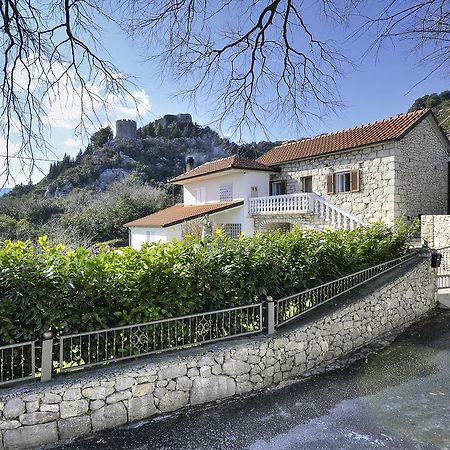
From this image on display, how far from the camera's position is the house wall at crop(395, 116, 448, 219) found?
13438mm

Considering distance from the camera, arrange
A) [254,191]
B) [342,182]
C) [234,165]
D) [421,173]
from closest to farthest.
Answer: [421,173], [342,182], [234,165], [254,191]

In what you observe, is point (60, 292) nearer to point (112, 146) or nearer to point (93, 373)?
point (93, 373)

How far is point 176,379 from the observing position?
3949 millimetres

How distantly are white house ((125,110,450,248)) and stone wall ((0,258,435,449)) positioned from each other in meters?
7.63

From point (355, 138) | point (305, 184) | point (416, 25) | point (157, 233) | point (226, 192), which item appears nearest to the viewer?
point (416, 25)

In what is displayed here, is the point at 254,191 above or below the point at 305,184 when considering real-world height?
below

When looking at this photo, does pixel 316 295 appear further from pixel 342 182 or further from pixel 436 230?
pixel 342 182

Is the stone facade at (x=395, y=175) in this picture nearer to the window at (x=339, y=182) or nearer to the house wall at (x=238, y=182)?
the window at (x=339, y=182)

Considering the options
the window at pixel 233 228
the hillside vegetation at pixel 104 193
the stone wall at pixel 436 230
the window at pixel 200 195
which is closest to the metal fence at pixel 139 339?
the hillside vegetation at pixel 104 193

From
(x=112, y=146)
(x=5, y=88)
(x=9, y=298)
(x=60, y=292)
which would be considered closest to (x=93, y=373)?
(x=60, y=292)

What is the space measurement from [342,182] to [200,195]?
9.21 meters

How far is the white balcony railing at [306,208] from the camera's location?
43.0 ft

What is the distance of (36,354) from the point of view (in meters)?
3.52

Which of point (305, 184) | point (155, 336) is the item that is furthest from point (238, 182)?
point (155, 336)
